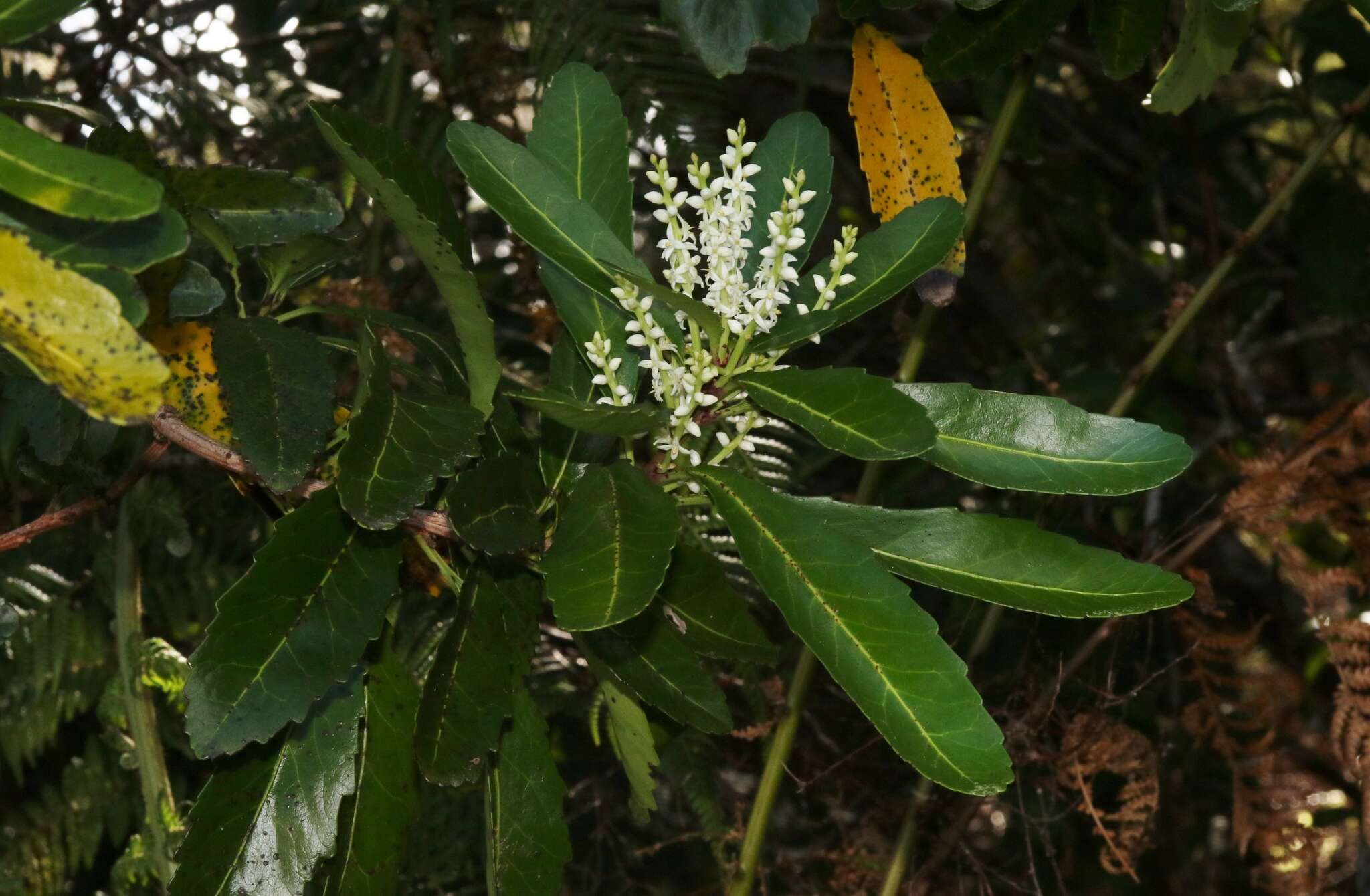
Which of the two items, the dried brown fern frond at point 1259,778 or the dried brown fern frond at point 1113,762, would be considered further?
the dried brown fern frond at point 1259,778

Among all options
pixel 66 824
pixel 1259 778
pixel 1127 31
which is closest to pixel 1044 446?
pixel 1127 31

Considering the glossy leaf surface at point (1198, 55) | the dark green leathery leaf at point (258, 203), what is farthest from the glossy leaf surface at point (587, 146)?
the glossy leaf surface at point (1198, 55)

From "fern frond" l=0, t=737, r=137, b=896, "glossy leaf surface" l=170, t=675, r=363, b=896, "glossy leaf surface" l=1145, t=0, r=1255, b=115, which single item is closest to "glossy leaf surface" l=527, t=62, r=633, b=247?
"glossy leaf surface" l=170, t=675, r=363, b=896

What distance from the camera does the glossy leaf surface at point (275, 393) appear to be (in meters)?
0.69

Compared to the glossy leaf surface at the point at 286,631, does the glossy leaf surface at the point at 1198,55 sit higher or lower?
higher

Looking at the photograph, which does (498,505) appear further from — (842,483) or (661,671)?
(842,483)

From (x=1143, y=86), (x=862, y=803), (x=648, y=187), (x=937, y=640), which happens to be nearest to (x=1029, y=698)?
(x=862, y=803)

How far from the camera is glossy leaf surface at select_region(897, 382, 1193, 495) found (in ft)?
2.27

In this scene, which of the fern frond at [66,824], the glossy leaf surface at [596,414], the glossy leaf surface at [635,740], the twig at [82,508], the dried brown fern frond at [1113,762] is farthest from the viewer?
the fern frond at [66,824]

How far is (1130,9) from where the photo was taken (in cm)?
97

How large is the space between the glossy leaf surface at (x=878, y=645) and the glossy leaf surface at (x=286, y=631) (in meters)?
0.23

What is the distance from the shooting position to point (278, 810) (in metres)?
0.77

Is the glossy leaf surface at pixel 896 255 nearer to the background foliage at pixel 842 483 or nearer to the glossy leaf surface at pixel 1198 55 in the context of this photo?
the background foliage at pixel 842 483

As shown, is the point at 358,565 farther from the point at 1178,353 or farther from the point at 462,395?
the point at 1178,353
